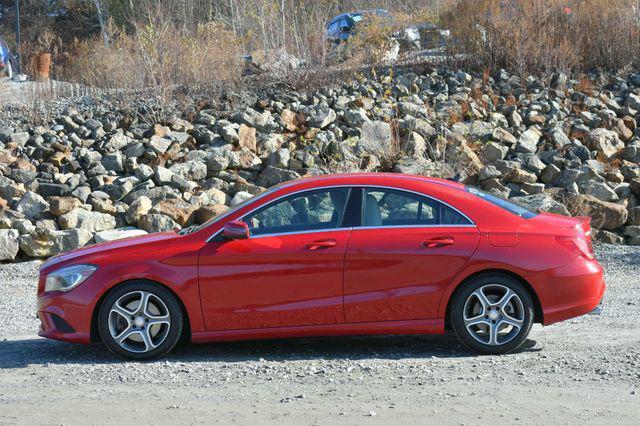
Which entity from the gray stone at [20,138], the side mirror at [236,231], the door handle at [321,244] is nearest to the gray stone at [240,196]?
the gray stone at [20,138]

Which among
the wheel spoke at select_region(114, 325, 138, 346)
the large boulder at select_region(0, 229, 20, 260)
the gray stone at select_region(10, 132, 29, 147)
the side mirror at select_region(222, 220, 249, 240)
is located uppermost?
the gray stone at select_region(10, 132, 29, 147)

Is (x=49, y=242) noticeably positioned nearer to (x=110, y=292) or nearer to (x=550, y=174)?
(x=110, y=292)

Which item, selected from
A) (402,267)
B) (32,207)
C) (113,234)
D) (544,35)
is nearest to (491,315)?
(402,267)

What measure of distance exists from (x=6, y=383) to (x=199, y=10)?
114 ft

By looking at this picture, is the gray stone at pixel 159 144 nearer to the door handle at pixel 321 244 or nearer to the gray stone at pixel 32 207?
the gray stone at pixel 32 207

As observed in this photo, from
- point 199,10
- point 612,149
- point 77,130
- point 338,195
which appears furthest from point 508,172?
point 199,10

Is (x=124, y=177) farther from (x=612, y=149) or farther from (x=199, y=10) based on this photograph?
(x=199, y=10)

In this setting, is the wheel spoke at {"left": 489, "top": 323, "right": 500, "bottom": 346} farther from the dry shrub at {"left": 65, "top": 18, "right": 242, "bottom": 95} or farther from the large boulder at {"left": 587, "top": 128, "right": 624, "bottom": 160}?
the dry shrub at {"left": 65, "top": 18, "right": 242, "bottom": 95}

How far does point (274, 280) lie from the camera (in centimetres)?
773

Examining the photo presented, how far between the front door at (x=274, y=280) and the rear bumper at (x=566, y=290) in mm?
1580

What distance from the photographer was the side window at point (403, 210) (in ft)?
25.8

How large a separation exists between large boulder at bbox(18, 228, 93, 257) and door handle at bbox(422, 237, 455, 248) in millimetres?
7769

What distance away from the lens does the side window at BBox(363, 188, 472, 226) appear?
786 cm

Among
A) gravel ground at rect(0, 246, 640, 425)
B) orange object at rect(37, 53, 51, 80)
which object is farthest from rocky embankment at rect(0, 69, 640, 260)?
orange object at rect(37, 53, 51, 80)
